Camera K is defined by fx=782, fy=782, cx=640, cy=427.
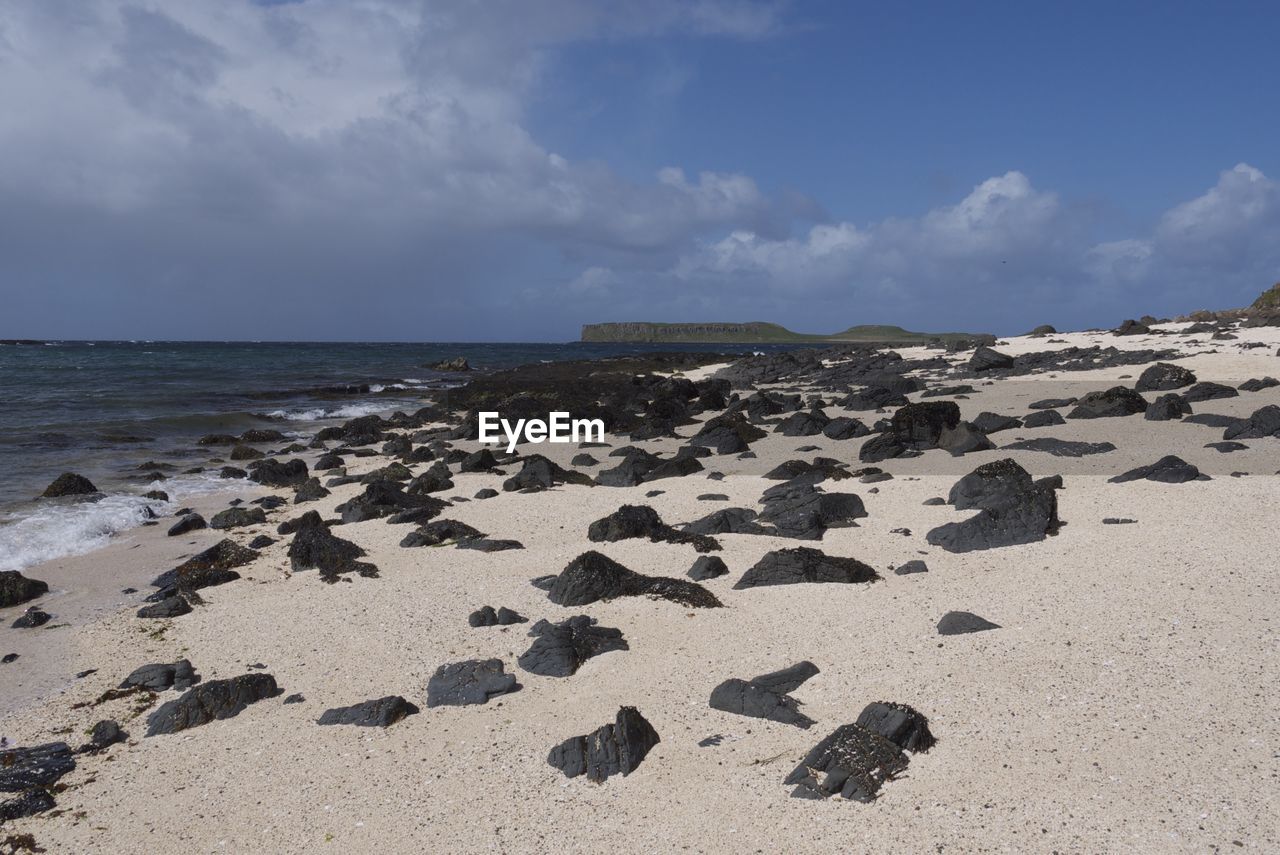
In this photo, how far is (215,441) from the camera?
891 inches

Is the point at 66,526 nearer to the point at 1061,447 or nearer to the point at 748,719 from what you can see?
the point at 748,719

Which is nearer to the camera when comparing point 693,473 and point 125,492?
point 693,473

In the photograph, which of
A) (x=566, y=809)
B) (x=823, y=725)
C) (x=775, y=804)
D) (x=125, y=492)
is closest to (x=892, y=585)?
(x=823, y=725)

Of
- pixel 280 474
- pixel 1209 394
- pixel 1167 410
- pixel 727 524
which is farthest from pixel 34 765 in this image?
pixel 1209 394

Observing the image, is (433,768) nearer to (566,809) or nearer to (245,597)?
(566,809)

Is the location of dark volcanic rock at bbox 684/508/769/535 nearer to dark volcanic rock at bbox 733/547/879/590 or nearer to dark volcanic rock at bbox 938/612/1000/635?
dark volcanic rock at bbox 733/547/879/590

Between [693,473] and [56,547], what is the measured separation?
9.45m

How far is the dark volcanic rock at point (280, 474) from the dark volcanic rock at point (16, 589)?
22.6 feet

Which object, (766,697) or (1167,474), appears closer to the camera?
(766,697)

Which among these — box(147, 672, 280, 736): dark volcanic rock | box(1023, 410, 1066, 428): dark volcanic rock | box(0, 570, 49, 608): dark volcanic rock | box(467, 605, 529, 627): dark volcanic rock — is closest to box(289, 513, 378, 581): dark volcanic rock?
box(467, 605, 529, 627): dark volcanic rock

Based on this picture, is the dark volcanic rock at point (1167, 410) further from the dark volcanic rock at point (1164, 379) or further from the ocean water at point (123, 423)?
the ocean water at point (123, 423)

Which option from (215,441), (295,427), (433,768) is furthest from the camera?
(295,427)

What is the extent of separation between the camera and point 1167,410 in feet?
49.1

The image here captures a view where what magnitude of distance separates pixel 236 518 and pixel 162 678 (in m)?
6.18
